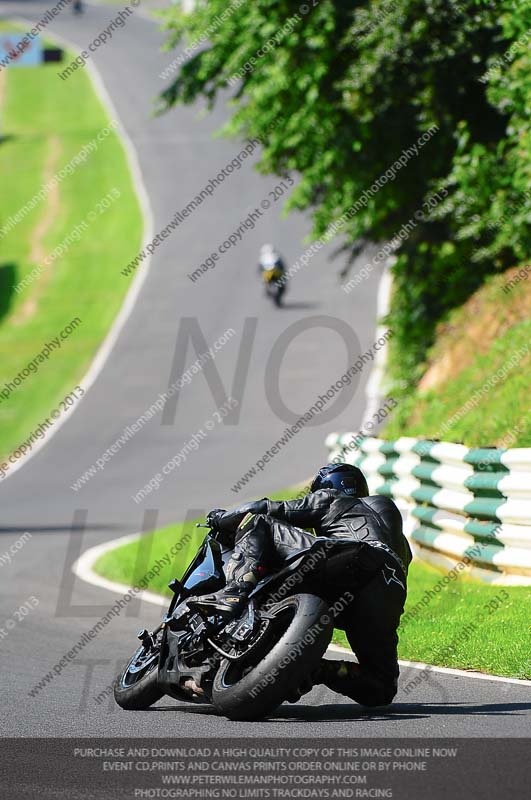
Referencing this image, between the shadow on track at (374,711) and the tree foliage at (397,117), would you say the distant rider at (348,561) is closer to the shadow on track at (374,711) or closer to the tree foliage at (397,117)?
the shadow on track at (374,711)

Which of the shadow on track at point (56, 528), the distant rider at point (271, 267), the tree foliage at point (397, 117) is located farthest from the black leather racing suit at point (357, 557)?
the distant rider at point (271, 267)

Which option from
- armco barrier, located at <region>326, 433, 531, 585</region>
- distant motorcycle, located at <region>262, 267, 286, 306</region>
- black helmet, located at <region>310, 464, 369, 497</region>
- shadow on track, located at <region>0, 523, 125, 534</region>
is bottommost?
distant motorcycle, located at <region>262, 267, 286, 306</region>

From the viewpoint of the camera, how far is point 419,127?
18.5 metres

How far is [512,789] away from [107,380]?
98.9 feet

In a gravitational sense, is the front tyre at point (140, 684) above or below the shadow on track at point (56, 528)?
above

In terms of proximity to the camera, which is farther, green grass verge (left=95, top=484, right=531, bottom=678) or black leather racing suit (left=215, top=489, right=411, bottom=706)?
green grass verge (left=95, top=484, right=531, bottom=678)

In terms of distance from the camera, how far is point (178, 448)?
27.8m

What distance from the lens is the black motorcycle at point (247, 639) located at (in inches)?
234

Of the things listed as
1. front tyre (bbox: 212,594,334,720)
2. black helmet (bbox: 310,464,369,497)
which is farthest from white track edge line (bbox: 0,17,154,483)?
front tyre (bbox: 212,594,334,720)

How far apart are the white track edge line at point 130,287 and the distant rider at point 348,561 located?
70.2ft

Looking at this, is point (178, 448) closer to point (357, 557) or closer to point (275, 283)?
point (275, 283)

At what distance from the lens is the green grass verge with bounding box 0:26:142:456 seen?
36656mm

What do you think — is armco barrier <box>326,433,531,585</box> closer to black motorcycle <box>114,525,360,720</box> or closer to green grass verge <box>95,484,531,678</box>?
green grass verge <box>95,484,531,678</box>

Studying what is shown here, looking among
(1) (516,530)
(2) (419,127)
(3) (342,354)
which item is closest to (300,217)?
(3) (342,354)
